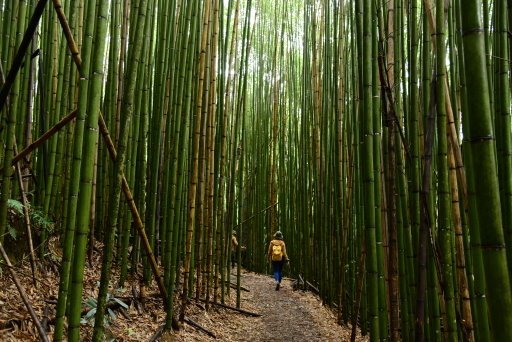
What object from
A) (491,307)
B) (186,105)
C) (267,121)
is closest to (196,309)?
(186,105)

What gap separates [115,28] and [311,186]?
3.63m

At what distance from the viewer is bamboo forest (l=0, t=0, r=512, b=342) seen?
139 centimetres

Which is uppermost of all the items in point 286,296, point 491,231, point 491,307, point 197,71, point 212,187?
point 197,71

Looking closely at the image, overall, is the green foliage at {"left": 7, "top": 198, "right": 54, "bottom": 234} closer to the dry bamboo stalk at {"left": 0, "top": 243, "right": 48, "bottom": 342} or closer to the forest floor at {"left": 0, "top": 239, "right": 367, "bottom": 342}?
the forest floor at {"left": 0, "top": 239, "right": 367, "bottom": 342}

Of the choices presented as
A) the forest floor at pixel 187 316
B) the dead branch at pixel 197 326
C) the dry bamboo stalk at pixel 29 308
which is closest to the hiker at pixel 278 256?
the forest floor at pixel 187 316

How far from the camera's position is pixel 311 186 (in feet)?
19.5

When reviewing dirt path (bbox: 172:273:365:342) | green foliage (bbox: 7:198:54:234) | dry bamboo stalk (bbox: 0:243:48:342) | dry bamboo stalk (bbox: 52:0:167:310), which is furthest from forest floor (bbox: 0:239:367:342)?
dry bamboo stalk (bbox: 52:0:167:310)

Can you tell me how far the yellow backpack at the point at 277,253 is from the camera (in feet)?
20.2

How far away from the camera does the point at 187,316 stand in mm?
3520

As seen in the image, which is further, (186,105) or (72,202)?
(186,105)

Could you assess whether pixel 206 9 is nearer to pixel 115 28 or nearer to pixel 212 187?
pixel 115 28

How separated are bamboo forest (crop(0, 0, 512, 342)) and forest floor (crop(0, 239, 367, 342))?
0.02 meters

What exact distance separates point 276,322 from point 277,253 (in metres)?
1.85

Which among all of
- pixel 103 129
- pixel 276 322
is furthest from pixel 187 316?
pixel 103 129
